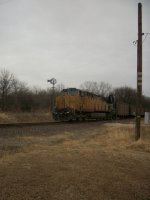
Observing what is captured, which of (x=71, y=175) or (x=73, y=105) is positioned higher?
(x=73, y=105)

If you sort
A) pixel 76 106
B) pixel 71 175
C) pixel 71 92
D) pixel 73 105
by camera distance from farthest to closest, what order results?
1. pixel 71 92
2. pixel 76 106
3. pixel 73 105
4. pixel 71 175

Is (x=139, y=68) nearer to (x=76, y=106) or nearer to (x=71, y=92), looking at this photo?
(x=76, y=106)

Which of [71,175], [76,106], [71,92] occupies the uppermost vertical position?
[71,92]

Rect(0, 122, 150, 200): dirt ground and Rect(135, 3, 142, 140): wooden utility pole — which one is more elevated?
Rect(135, 3, 142, 140): wooden utility pole

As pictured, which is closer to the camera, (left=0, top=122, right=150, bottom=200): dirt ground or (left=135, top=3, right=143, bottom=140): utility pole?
(left=0, top=122, right=150, bottom=200): dirt ground

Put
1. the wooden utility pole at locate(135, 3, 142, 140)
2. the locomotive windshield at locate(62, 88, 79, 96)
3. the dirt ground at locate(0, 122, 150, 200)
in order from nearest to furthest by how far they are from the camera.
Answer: the dirt ground at locate(0, 122, 150, 200) → the wooden utility pole at locate(135, 3, 142, 140) → the locomotive windshield at locate(62, 88, 79, 96)

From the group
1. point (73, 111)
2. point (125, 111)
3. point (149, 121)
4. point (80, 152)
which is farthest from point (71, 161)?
point (125, 111)

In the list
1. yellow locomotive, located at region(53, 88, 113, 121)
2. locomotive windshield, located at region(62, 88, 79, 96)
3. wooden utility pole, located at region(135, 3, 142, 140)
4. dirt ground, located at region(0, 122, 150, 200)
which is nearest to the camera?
dirt ground, located at region(0, 122, 150, 200)

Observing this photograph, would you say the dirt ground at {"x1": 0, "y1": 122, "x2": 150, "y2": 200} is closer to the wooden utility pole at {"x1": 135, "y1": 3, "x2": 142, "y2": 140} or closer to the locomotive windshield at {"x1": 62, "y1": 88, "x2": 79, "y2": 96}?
the wooden utility pole at {"x1": 135, "y1": 3, "x2": 142, "y2": 140}

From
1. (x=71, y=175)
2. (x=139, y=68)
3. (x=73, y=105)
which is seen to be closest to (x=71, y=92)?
(x=73, y=105)

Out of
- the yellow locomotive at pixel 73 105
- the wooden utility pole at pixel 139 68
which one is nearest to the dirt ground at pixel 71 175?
the wooden utility pole at pixel 139 68

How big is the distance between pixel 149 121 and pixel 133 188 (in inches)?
706

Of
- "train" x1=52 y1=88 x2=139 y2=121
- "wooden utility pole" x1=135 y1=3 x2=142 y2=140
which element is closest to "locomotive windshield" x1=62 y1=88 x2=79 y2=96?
"train" x1=52 y1=88 x2=139 y2=121

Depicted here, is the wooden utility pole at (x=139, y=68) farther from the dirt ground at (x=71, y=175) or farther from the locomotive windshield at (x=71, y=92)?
the locomotive windshield at (x=71, y=92)
